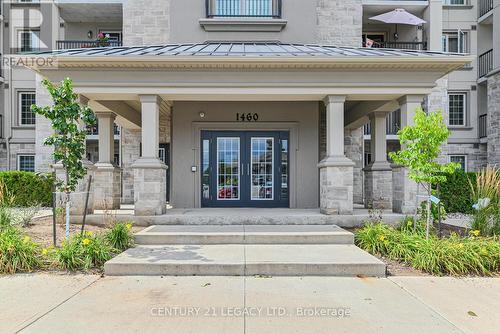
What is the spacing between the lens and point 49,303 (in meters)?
4.61

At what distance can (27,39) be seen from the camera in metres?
19.2

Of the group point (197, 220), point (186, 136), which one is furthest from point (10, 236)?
point (186, 136)

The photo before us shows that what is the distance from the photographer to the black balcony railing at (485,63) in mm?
18500

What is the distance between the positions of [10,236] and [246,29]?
31.5 feet

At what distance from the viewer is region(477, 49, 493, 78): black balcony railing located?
18500 mm

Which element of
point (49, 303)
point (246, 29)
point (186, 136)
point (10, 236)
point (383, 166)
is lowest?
point (49, 303)

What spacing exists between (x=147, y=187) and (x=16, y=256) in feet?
11.8

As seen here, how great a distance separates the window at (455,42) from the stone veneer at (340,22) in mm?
8350

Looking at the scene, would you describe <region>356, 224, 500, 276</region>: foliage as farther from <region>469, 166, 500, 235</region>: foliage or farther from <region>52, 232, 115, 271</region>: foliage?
<region>52, 232, 115, 271</region>: foliage

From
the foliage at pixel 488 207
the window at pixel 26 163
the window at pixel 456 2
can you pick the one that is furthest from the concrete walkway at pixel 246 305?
the window at pixel 456 2

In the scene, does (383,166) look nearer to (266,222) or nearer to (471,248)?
(266,222)

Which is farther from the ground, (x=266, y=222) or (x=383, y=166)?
(x=383, y=166)

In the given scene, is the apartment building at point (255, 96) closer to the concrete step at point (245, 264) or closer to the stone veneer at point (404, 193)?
the stone veneer at point (404, 193)

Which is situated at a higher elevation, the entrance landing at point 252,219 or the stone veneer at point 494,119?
the stone veneer at point 494,119
